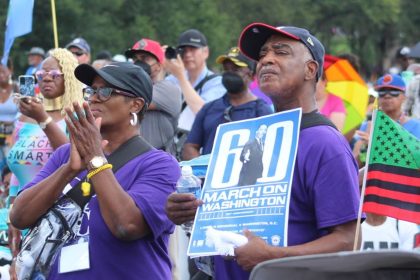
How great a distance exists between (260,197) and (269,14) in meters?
33.9

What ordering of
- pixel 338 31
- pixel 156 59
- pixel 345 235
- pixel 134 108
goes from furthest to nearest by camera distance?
1. pixel 338 31
2. pixel 156 59
3. pixel 134 108
4. pixel 345 235

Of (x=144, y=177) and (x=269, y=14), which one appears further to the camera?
(x=269, y=14)

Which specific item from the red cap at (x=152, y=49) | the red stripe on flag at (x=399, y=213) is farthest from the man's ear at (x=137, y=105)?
the red cap at (x=152, y=49)

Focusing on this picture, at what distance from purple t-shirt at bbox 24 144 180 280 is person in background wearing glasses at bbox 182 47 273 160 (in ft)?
11.3

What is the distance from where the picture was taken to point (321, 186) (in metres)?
4.11

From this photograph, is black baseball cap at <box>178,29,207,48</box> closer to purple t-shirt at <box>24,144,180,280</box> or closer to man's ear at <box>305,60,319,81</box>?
purple t-shirt at <box>24,144,180,280</box>

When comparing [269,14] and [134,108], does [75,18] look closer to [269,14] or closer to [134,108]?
[269,14]

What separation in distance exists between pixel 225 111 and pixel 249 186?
14.3ft

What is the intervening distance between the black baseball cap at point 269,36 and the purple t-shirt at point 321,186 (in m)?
0.39

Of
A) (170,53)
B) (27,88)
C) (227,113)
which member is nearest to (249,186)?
(27,88)

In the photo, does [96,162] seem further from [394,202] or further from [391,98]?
[391,98]

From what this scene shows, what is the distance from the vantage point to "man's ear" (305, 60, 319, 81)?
4.41 m

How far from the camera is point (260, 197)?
4.14m

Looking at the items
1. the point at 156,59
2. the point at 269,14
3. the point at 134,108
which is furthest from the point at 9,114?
the point at 269,14
